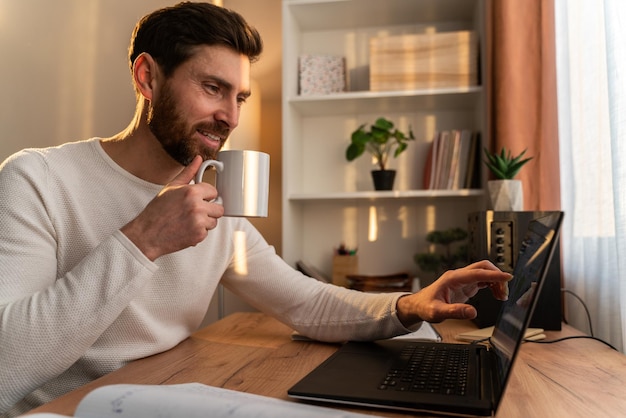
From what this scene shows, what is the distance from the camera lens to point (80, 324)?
2.50 ft

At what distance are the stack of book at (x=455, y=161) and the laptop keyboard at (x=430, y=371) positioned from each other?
113cm

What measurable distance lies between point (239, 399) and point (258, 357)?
40 cm

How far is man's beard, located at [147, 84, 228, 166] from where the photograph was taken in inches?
44.8

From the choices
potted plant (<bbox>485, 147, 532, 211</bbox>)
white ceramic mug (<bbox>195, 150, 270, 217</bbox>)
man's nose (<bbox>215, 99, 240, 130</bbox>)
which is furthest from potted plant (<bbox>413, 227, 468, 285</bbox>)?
white ceramic mug (<bbox>195, 150, 270, 217</bbox>)

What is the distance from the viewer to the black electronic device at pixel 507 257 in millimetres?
1267

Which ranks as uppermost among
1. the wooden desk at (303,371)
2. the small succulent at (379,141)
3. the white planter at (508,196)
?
the small succulent at (379,141)

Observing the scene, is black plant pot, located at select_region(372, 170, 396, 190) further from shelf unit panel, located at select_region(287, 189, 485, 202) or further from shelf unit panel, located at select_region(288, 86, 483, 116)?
shelf unit panel, located at select_region(288, 86, 483, 116)

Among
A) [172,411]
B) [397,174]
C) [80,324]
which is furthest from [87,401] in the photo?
[397,174]

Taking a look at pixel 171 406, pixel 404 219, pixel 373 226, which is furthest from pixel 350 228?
pixel 171 406

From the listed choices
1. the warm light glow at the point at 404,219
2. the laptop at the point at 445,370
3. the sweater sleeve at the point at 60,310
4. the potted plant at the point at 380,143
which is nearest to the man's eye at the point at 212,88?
the sweater sleeve at the point at 60,310

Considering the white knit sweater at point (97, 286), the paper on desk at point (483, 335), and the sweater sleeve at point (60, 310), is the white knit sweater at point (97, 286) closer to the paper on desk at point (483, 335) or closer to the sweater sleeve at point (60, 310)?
the sweater sleeve at point (60, 310)

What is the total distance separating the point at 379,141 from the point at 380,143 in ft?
0.05

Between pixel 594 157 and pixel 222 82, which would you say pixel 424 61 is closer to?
pixel 594 157

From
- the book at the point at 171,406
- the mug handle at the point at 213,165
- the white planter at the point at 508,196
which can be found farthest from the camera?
the white planter at the point at 508,196
